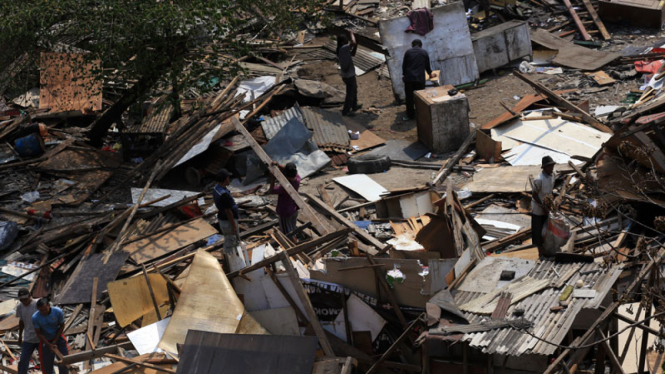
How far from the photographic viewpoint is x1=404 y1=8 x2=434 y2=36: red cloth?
16078mm

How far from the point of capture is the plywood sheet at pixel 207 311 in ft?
27.8

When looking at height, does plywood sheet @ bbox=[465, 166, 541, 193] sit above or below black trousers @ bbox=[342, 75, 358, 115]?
below

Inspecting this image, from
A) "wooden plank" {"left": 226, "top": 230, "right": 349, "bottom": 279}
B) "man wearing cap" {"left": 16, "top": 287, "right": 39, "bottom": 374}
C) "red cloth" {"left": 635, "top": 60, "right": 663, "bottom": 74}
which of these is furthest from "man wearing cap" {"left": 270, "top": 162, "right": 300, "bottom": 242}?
"red cloth" {"left": 635, "top": 60, "right": 663, "bottom": 74}

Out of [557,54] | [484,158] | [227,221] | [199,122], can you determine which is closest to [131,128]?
[199,122]

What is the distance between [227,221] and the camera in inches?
377

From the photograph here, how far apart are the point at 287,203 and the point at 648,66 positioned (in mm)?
9372

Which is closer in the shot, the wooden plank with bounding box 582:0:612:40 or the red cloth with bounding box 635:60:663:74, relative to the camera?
the red cloth with bounding box 635:60:663:74

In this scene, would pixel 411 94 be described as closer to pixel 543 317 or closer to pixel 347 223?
pixel 347 223

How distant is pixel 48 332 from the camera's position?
27.0 ft

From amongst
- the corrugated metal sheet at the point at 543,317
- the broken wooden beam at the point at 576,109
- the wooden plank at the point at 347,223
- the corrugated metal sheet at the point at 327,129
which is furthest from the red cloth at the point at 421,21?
the corrugated metal sheet at the point at 543,317

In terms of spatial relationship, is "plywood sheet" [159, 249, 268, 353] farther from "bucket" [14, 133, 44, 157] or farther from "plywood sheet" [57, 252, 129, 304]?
"bucket" [14, 133, 44, 157]

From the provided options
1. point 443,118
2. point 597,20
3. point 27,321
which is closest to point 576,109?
point 443,118

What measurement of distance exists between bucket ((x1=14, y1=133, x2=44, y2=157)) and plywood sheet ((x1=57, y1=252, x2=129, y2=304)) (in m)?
4.53

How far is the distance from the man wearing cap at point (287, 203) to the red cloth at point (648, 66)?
29.2 ft
